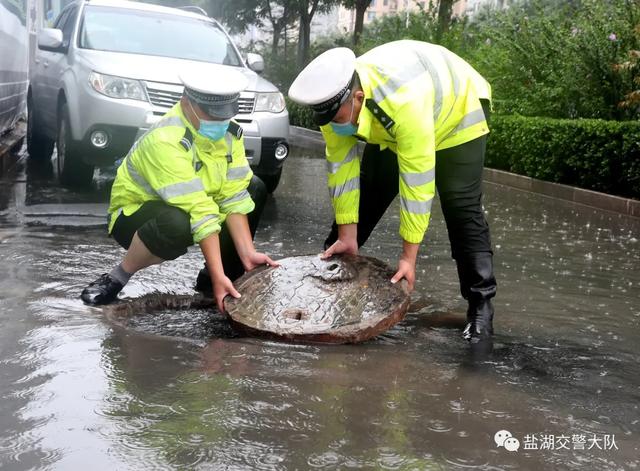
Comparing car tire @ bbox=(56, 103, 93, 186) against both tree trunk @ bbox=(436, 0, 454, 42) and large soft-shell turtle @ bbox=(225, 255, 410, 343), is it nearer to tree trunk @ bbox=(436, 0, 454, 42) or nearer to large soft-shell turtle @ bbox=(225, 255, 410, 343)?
large soft-shell turtle @ bbox=(225, 255, 410, 343)

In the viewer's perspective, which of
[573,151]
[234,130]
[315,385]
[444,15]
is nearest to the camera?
[315,385]

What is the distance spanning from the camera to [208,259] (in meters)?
4.15

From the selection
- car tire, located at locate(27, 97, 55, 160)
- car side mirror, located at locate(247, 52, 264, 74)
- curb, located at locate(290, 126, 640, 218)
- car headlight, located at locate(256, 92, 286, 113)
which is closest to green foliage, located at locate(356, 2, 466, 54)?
curb, located at locate(290, 126, 640, 218)

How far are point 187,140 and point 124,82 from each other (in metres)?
3.90

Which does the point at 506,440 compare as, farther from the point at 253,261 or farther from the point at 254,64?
the point at 254,64

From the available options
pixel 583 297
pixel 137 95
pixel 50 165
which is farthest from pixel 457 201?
pixel 50 165

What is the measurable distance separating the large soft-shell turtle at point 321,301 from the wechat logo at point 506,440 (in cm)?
103

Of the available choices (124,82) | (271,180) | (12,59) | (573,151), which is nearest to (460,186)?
(124,82)

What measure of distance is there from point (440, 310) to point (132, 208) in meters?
1.76

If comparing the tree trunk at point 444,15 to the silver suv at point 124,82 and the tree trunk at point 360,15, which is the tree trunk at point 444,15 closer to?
the tree trunk at point 360,15

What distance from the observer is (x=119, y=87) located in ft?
25.6

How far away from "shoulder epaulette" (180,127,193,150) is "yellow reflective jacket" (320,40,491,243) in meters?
0.63

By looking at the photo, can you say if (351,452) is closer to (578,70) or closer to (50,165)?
(50,165)

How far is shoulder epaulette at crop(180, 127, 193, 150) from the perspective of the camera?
4160mm
